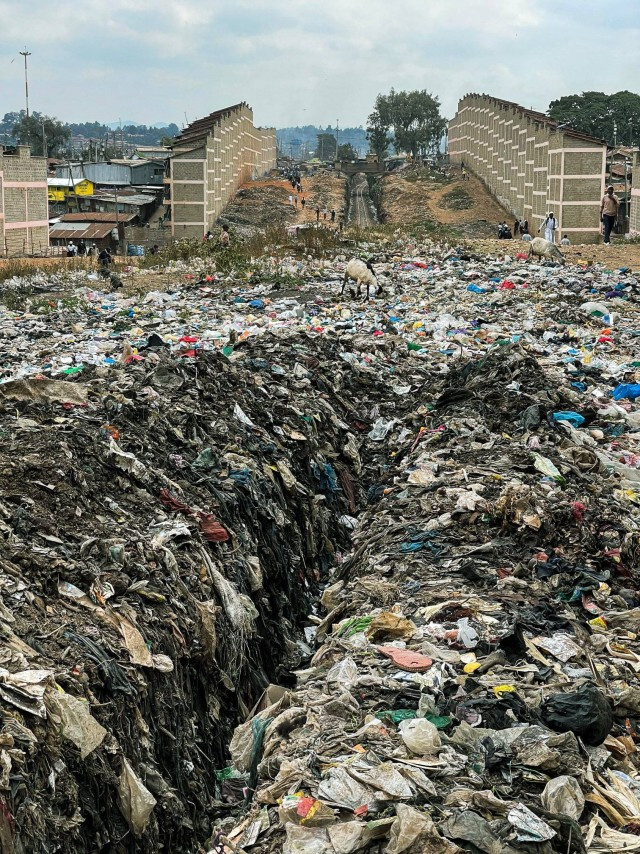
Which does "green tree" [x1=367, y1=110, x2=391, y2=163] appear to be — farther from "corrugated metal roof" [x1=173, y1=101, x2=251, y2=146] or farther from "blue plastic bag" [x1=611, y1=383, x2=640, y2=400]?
"blue plastic bag" [x1=611, y1=383, x2=640, y2=400]

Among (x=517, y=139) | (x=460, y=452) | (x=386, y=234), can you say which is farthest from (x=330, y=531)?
(x=517, y=139)

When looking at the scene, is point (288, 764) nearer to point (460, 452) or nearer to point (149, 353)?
point (460, 452)

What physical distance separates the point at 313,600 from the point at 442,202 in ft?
128

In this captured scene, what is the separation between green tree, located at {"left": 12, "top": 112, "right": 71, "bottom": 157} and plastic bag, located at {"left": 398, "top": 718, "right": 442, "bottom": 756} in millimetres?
78997

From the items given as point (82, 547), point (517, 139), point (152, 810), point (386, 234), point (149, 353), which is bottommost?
point (152, 810)

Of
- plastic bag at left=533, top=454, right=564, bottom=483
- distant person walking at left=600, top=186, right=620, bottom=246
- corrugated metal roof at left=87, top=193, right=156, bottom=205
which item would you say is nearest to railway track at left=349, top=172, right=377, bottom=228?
corrugated metal roof at left=87, top=193, right=156, bottom=205

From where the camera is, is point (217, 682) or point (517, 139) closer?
point (217, 682)

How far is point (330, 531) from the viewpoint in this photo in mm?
8594

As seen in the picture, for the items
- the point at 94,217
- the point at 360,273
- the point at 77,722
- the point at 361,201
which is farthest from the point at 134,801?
the point at 361,201

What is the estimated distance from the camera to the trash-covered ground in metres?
3.79

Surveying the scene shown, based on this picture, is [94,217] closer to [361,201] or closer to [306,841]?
[361,201]

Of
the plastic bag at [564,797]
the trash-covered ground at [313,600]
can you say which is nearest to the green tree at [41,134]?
the trash-covered ground at [313,600]

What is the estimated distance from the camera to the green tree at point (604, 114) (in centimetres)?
7019

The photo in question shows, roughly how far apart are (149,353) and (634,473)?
4.93m
